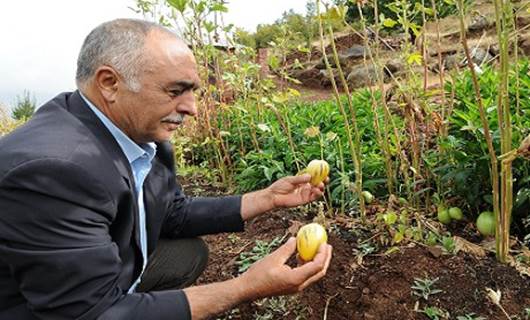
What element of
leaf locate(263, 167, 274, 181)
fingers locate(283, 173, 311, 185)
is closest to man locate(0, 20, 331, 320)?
fingers locate(283, 173, 311, 185)

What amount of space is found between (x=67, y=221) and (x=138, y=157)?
47 cm

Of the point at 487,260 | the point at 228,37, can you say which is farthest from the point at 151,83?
the point at 228,37

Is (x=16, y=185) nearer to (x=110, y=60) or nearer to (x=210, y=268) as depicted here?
(x=110, y=60)

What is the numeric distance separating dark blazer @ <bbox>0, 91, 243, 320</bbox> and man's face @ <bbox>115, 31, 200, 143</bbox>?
0.10m

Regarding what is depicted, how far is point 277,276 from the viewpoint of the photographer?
151 centimetres

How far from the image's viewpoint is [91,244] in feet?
4.61

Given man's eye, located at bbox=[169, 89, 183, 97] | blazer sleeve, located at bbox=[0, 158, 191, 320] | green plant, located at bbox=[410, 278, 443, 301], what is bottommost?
green plant, located at bbox=[410, 278, 443, 301]

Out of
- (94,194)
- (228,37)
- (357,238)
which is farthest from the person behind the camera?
(228,37)

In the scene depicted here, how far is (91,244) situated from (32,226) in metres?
0.16

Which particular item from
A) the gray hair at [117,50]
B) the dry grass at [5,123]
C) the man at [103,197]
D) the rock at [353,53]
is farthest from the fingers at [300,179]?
the rock at [353,53]

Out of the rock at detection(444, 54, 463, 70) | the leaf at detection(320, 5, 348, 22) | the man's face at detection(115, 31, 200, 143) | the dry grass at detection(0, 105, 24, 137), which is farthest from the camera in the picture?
the dry grass at detection(0, 105, 24, 137)

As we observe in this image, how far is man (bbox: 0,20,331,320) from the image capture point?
1.35 m

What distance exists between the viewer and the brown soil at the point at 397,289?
1888mm

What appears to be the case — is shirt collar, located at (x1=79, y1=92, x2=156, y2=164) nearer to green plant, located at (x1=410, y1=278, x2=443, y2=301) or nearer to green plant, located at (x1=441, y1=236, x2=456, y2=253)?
green plant, located at (x1=410, y1=278, x2=443, y2=301)
